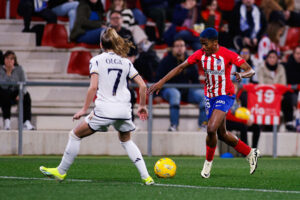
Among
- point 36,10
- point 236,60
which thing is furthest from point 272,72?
point 236,60

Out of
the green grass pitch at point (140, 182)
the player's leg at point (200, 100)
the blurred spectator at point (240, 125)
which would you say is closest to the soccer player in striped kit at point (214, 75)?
the green grass pitch at point (140, 182)

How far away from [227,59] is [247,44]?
27.3 ft

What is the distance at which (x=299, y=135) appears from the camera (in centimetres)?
1540

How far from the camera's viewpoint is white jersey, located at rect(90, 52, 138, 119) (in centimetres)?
838

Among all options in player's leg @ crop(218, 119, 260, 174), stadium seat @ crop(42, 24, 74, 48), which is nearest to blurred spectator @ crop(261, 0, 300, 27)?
stadium seat @ crop(42, 24, 74, 48)

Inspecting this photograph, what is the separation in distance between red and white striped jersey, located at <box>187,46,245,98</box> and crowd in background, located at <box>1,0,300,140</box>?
4.74 meters

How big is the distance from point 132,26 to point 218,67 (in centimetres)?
744

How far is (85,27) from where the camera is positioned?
1717 cm

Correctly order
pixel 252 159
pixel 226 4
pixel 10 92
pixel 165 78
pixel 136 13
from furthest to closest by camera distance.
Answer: pixel 226 4
pixel 136 13
pixel 10 92
pixel 252 159
pixel 165 78

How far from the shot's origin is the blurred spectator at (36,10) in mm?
17547

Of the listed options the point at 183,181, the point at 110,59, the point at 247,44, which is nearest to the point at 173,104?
the point at 247,44

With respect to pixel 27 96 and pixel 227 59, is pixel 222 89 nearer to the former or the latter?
pixel 227 59

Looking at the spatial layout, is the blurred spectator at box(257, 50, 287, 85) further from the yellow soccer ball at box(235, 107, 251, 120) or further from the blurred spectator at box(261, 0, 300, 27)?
the blurred spectator at box(261, 0, 300, 27)

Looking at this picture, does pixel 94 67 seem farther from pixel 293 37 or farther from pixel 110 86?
pixel 293 37
